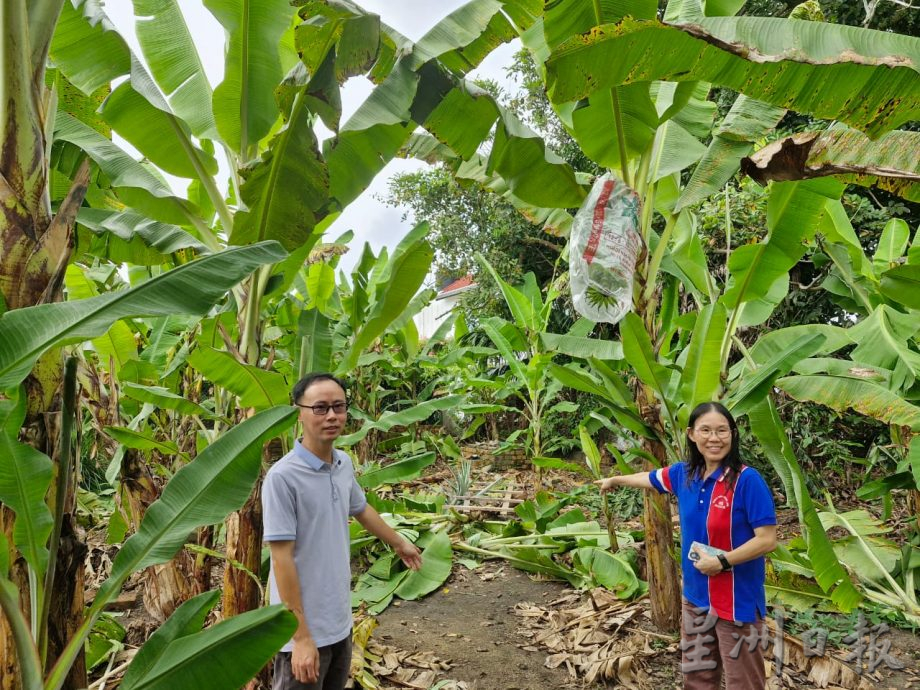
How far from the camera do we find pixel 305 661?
186 cm

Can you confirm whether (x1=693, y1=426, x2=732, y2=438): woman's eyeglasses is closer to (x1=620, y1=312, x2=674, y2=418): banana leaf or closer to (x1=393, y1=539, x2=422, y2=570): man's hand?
(x1=620, y1=312, x2=674, y2=418): banana leaf

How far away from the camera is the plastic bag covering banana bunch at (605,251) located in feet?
8.21

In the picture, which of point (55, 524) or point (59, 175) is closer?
point (55, 524)

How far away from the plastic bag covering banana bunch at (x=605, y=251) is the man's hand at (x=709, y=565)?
38.6 inches

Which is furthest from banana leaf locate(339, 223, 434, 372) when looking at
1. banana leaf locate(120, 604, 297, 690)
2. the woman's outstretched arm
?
banana leaf locate(120, 604, 297, 690)

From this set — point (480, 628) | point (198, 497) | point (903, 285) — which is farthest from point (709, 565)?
point (480, 628)

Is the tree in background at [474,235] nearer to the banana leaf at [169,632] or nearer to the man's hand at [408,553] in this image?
the man's hand at [408,553]

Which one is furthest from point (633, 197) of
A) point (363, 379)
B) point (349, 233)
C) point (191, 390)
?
point (363, 379)

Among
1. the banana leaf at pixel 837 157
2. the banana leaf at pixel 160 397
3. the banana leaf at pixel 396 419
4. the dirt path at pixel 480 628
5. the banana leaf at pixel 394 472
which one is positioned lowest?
the dirt path at pixel 480 628

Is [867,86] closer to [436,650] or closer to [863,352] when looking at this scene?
[863,352]

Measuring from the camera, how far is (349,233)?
18.3ft

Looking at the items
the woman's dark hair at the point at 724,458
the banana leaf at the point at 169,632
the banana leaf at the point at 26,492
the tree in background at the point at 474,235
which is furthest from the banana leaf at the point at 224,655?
the tree in background at the point at 474,235

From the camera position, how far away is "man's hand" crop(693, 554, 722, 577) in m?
2.16

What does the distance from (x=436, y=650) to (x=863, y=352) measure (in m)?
3.04
